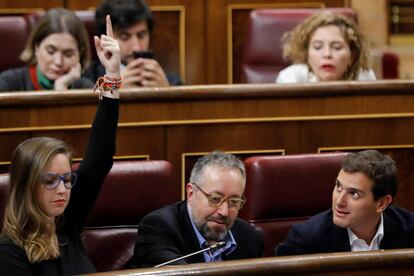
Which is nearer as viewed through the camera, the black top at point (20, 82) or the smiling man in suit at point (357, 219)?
the smiling man in suit at point (357, 219)

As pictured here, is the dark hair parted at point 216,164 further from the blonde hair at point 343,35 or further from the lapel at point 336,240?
the blonde hair at point 343,35

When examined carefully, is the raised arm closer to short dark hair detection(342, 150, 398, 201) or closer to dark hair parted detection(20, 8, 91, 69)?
short dark hair detection(342, 150, 398, 201)

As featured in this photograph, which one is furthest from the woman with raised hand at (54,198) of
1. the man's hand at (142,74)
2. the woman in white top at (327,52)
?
the woman in white top at (327,52)

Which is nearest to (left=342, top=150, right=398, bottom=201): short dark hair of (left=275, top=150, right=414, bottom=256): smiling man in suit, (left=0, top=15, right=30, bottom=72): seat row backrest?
(left=275, top=150, right=414, bottom=256): smiling man in suit

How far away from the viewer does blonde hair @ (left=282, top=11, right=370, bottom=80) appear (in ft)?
5.07

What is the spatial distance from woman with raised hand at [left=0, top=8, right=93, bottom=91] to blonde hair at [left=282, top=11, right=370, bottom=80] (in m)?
0.31

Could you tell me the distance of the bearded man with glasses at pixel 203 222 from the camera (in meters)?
1.05

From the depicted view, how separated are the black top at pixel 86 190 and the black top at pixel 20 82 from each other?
15.8 inches

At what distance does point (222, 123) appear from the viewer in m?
1.30

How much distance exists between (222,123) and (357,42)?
336 millimetres

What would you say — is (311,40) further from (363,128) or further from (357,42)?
(363,128)

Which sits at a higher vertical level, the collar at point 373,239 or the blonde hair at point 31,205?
the blonde hair at point 31,205

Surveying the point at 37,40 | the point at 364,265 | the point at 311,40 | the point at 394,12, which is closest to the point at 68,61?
the point at 37,40

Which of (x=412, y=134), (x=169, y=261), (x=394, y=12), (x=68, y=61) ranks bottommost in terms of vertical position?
(x=169, y=261)
